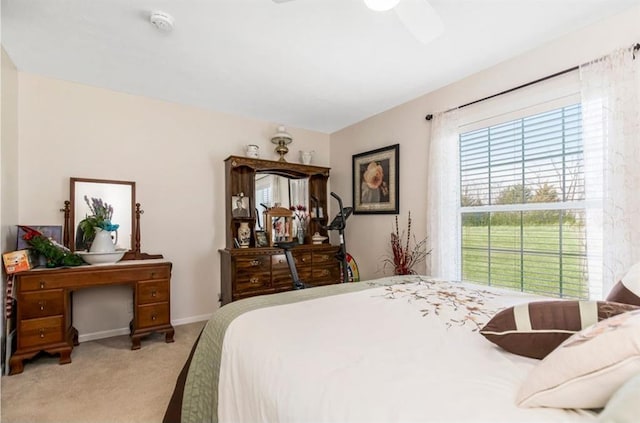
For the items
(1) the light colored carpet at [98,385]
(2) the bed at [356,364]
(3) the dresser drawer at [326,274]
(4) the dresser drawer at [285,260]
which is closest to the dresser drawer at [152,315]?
(1) the light colored carpet at [98,385]

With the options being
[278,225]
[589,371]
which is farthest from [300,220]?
[589,371]

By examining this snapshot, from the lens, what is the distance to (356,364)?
3.05 feet

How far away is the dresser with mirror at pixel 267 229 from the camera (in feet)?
11.2

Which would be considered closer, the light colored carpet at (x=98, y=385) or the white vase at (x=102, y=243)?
the light colored carpet at (x=98, y=385)

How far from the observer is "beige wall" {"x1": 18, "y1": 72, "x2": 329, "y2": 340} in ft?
9.23

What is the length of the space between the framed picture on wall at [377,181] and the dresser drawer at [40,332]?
3.20m

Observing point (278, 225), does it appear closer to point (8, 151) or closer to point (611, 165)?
point (8, 151)

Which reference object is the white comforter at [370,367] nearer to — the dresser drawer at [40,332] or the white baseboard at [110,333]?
the dresser drawer at [40,332]

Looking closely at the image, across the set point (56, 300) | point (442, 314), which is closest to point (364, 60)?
point (442, 314)

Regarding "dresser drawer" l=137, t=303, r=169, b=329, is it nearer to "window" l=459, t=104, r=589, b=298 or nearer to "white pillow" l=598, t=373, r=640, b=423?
"window" l=459, t=104, r=589, b=298

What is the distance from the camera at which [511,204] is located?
8.51ft

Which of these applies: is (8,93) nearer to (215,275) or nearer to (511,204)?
(215,275)

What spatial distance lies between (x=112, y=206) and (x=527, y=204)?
384 centimetres

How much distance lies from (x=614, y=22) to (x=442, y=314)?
2291 mm
